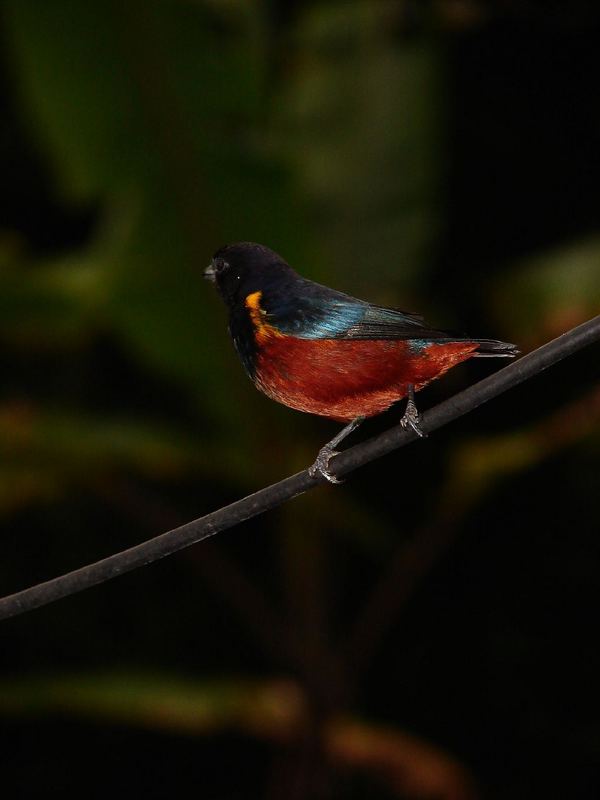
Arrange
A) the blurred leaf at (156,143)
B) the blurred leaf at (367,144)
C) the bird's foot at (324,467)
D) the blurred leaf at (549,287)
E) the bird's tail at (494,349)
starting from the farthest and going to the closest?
the blurred leaf at (367,144) < the blurred leaf at (549,287) < the blurred leaf at (156,143) < the bird's tail at (494,349) < the bird's foot at (324,467)

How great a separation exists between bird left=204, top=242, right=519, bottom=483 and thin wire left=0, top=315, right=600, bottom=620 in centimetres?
25

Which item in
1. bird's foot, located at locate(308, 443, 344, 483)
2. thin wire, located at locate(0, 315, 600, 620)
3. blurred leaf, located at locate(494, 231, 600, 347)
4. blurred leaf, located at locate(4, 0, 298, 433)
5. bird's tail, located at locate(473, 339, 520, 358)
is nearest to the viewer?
thin wire, located at locate(0, 315, 600, 620)

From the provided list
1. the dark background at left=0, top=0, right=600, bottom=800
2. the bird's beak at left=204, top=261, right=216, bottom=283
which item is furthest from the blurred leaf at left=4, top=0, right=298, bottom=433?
the bird's beak at left=204, top=261, right=216, bottom=283

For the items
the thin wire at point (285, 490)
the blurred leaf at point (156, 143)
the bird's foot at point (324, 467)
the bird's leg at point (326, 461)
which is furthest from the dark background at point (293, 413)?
the thin wire at point (285, 490)

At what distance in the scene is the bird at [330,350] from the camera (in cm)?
143

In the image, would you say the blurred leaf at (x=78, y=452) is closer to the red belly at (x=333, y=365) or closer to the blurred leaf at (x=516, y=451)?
the blurred leaf at (x=516, y=451)

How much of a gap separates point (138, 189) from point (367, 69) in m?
1.30

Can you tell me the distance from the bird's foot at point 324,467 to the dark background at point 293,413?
1.15 meters

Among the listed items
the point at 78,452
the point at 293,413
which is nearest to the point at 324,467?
the point at 78,452

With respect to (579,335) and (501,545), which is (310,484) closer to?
(579,335)

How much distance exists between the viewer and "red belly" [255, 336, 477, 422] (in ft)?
4.76

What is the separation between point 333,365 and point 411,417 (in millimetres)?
151

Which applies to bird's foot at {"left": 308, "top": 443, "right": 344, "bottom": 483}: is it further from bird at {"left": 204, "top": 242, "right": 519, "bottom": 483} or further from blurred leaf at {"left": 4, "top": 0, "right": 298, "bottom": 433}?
blurred leaf at {"left": 4, "top": 0, "right": 298, "bottom": 433}

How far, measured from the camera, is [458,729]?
4527 millimetres
